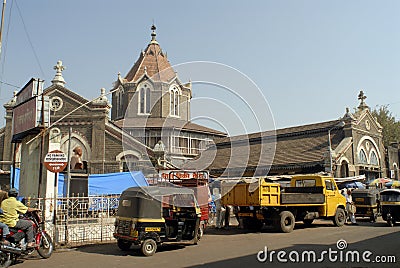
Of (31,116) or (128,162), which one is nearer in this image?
(31,116)

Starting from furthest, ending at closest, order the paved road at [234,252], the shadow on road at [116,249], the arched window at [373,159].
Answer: the arched window at [373,159] < the shadow on road at [116,249] < the paved road at [234,252]

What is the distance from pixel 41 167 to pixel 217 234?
25.2 feet

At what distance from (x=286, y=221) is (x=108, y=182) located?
10411 millimetres

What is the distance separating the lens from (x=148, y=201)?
37.3 feet

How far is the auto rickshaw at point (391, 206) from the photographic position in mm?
17844

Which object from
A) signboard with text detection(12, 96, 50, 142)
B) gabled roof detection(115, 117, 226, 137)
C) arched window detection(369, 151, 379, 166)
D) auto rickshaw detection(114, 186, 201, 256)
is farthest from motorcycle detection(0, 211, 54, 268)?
arched window detection(369, 151, 379, 166)

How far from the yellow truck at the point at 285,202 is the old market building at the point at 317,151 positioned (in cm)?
1237

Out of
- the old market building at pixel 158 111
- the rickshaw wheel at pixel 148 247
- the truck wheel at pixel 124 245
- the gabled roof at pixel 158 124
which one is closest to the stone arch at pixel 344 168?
the old market building at pixel 158 111

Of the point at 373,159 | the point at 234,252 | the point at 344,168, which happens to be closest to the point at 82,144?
the point at 234,252

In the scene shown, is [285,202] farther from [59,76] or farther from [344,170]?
[59,76]

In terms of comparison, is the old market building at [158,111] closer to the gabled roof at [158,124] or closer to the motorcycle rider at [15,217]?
the gabled roof at [158,124]

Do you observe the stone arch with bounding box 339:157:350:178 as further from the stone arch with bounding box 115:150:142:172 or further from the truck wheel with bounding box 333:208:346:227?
the stone arch with bounding box 115:150:142:172

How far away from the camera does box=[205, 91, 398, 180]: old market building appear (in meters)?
32.9

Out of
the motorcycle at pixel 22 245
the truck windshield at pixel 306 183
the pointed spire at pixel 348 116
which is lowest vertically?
the motorcycle at pixel 22 245
